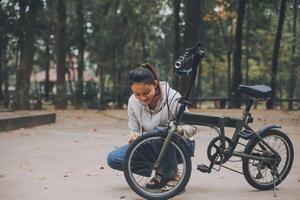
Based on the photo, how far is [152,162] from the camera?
225 inches

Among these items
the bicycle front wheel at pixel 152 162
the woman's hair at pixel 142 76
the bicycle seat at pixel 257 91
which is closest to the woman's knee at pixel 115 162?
the bicycle front wheel at pixel 152 162

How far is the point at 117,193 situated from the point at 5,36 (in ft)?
82.2

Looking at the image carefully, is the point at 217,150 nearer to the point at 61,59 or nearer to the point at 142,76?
the point at 142,76

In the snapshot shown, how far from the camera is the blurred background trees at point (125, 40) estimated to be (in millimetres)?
25438

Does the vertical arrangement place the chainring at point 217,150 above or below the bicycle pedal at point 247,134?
below

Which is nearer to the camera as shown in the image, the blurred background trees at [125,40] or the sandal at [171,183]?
the sandal at [171,183]

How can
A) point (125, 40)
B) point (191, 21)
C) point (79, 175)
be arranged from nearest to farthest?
point (79, 175) → point (191, 21) → point (125, 40)

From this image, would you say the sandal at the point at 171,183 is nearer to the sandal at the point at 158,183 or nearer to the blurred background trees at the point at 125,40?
the sandal at the point at 158,183

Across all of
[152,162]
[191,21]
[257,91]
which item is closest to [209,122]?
[257,91]

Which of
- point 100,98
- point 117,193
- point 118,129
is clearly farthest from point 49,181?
point 100,98

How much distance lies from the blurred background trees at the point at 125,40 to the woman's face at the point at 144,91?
1486cm

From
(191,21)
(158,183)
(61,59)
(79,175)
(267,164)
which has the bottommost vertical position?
(79,175)

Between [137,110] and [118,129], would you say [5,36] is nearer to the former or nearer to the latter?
[118,129]

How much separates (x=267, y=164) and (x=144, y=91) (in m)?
1.50
